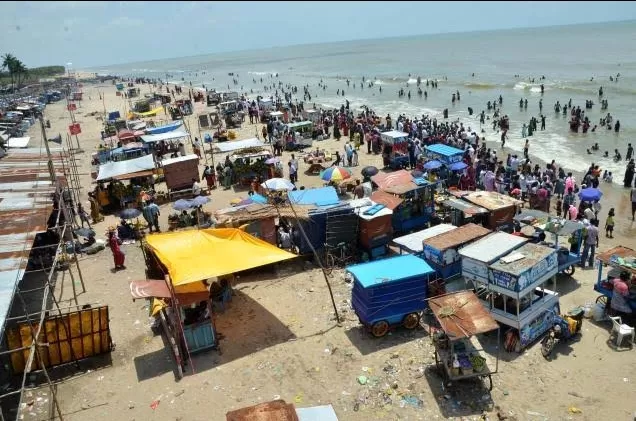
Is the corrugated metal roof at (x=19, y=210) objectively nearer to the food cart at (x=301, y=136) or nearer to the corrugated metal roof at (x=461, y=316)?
the corrugated metal roof at (x=461, y=316)

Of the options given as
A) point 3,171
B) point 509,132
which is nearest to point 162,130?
point 3,171

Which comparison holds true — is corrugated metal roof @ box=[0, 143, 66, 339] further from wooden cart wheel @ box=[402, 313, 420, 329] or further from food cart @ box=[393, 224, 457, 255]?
food cart @ box=[393, 224, 457, 255]

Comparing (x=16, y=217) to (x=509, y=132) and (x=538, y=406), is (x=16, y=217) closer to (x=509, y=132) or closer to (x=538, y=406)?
(x=538, y=406)

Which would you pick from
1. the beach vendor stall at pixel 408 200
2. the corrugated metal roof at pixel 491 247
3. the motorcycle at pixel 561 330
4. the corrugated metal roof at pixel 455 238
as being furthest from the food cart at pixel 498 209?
the motorcycle at pixel 561 330

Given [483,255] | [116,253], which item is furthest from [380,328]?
[116,253]

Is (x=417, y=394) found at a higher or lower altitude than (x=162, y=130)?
lower

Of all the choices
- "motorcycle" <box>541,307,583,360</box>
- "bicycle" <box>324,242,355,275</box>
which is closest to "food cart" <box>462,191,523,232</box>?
"bicycle" <box>324,242,355,275</box>
